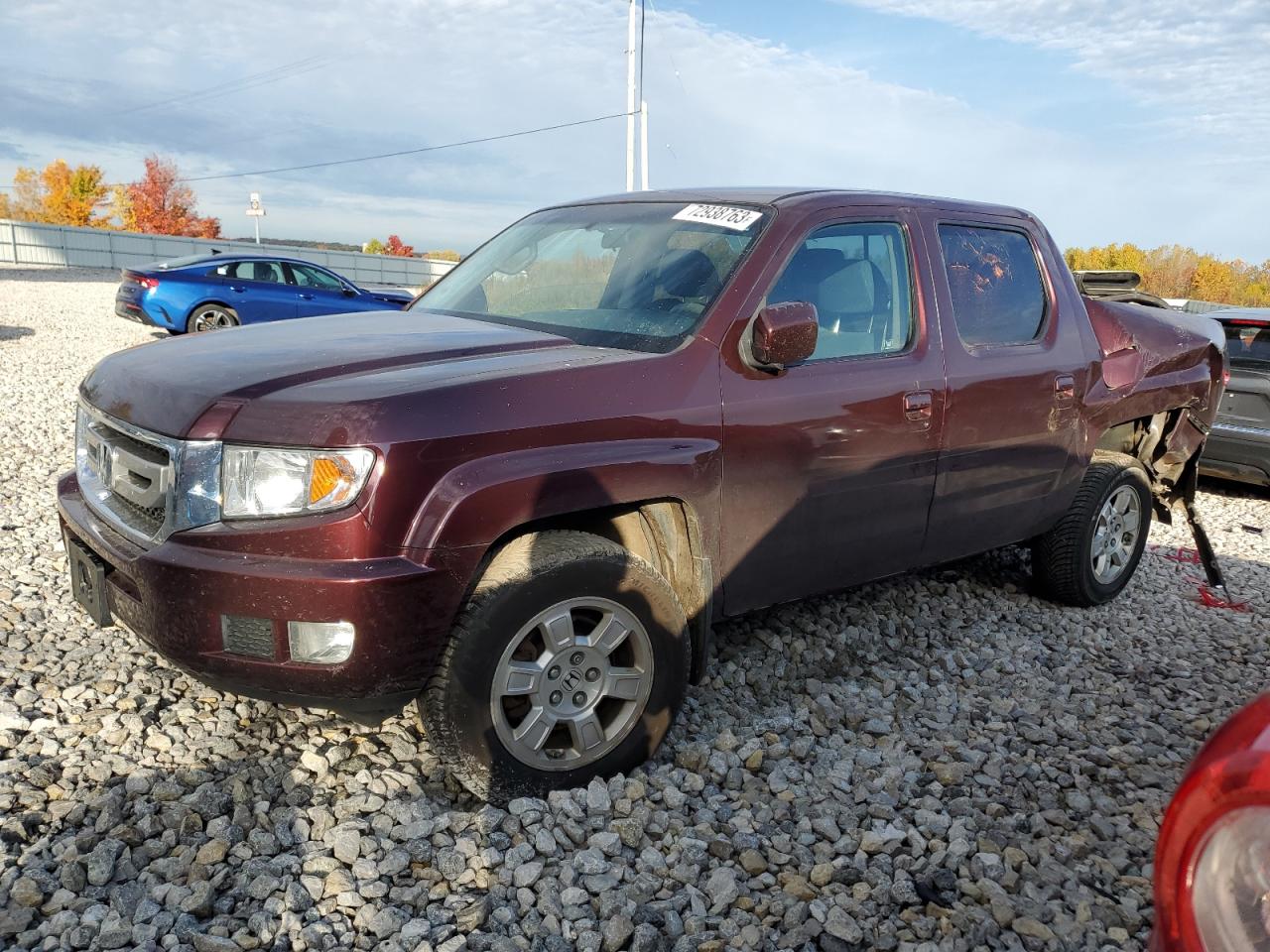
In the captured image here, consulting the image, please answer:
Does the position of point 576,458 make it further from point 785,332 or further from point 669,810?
point 669,810

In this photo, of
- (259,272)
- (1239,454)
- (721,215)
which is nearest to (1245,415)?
(1239,454)

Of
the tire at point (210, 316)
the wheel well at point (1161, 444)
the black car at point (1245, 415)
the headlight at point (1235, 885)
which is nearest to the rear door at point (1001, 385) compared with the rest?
the wheel well at point (1161, 444)

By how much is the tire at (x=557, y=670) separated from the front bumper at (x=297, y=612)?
0.13m

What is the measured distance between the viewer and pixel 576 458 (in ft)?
9.45

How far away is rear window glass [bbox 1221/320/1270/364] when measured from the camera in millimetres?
8148

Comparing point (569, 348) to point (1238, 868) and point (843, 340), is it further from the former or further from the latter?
point (1238, 868)

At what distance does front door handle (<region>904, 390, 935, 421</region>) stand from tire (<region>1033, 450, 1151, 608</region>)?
1.57 metres

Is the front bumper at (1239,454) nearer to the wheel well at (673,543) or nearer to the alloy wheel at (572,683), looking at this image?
the wheel well at (673,543)

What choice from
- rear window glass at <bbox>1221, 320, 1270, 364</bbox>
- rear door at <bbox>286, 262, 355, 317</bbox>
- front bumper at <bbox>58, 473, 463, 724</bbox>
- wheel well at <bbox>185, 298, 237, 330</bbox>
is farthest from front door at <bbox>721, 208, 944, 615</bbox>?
wheel well at <bbox>185, 298, 237, 330</bbox>

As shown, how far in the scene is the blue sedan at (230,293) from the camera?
14.4m

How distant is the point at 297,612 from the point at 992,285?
3.31m

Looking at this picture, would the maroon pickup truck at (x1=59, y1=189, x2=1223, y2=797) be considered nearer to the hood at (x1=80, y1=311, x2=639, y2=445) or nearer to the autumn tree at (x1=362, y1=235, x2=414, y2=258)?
the hood at (x1=80, y1=311, x2=639, y2=445)

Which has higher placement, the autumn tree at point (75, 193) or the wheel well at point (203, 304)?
the autumn tree at point (75, 193)

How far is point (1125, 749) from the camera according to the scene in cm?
374
